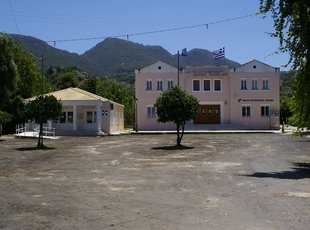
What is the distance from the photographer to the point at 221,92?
61.8m

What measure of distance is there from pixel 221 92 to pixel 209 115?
10.2 ft

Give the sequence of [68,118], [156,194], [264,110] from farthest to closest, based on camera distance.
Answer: [264,110] → [68,118] → [156,194]

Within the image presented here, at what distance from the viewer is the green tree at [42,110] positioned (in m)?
34.1

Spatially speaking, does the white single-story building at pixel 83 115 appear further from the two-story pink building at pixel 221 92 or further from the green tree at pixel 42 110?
the green tree at pixel 42 110

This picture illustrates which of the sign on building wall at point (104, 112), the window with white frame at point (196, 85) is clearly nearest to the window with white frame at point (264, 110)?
the window with white frame at point (196, 85)

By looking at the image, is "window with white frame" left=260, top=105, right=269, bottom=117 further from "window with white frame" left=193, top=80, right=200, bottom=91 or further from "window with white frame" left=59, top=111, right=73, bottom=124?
"window with white frame" left=59, top=111, right=73, bottom=124

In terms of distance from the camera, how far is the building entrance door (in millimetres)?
62031

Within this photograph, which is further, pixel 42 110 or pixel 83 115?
pixel 83 115

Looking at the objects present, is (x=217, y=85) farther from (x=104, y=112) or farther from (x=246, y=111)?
(x=104, y=112)

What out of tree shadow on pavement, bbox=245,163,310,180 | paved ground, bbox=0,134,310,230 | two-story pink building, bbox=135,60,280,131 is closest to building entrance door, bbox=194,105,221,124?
two-story pink building, bbox=135,60,280,131

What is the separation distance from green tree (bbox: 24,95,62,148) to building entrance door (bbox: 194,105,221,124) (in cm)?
2979

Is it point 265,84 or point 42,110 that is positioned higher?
point 265,84

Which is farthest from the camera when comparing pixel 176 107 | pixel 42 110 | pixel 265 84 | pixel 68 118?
pixel 265 84

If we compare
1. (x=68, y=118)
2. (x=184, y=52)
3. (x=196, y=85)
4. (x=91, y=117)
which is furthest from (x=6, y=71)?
(x=184, y=52)
